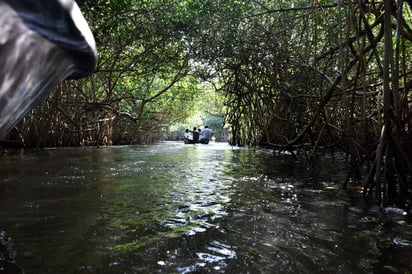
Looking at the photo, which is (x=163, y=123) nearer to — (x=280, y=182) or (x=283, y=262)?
(x=280, y=182)

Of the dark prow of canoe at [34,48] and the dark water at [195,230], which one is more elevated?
the dark prow of canoe at [34,48]

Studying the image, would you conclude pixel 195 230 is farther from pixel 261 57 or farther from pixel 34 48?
pixel 261 57

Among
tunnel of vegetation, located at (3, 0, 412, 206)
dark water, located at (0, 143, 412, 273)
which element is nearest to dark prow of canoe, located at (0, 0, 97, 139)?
dark water, located at (0, 143, 412, 273)

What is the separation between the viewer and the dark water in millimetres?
1281

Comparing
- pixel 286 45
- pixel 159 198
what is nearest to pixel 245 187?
pixel 159 198

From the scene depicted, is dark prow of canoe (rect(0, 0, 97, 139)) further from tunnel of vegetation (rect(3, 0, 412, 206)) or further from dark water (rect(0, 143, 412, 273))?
tunnel of vegetation (rect(3, 0, 412, 206))

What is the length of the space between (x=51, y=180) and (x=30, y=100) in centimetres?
281

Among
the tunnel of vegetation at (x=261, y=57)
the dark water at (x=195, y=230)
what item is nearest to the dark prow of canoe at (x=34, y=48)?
the dark water at (x=195, y=230)

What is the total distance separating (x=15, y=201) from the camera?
2221 millimetres

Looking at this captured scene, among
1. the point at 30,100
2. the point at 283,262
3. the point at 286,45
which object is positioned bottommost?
the point at 283,262

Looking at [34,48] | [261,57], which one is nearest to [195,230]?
[34,48]

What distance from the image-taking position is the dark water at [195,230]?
4.20 feet

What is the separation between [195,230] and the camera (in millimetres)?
1695

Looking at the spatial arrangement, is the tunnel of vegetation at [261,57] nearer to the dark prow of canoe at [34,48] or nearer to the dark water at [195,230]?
→ the dark water at [195,230]
